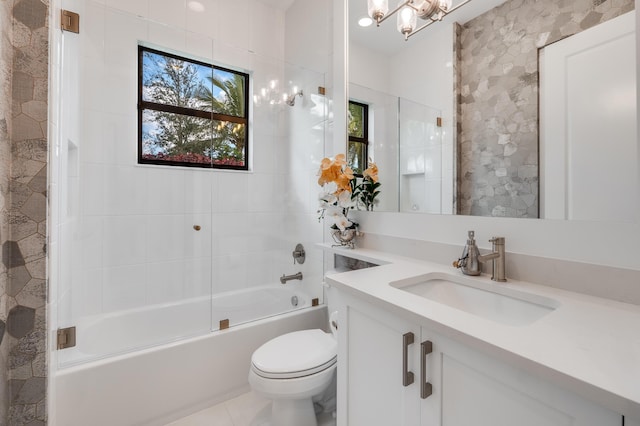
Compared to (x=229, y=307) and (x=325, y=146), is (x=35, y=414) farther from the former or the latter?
(x=325, y=146)

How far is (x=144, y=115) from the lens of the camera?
1.95 m

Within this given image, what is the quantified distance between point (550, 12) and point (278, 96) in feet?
5.74

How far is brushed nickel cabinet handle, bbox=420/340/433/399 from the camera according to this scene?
69cm

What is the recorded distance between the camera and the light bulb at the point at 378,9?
1479 mm

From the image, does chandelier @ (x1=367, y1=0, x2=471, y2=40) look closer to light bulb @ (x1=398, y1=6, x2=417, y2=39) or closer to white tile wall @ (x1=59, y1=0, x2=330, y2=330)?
light bulb @ (x1=398, y1=6, x2=417, y2=39)

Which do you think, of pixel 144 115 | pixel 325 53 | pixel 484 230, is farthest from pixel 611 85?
pixel 144 115

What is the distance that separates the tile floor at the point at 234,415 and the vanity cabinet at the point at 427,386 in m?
0.71

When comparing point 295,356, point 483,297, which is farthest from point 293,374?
point 483,297

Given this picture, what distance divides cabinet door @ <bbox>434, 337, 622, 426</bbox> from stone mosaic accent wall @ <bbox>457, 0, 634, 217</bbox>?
0.60 meters

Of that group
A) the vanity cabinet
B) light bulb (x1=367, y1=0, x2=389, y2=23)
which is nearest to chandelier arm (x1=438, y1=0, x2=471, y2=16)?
light bulb (x1=367, y1=0, x2=389, y2=23)

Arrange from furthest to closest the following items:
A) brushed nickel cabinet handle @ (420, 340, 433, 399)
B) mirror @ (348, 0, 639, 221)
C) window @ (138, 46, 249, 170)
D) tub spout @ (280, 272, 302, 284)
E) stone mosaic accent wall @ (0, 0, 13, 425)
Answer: tub spout @ (280, 272, 302, 284) → window @ (138, 46, 249, 170) → stone mosaic accent wall @ (0, 0, 13, 425) → mirror @ (348, 0, 639, 221) → brushed nickel cabinet handle @ (420, 340, 433, 399)

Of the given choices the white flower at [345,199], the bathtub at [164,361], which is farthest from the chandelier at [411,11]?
the bathtub at [164,361]

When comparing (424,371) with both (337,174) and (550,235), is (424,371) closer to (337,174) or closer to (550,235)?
(550,235)

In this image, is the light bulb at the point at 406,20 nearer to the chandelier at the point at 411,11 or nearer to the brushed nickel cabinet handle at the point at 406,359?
the chandelier at the point at 411,11
